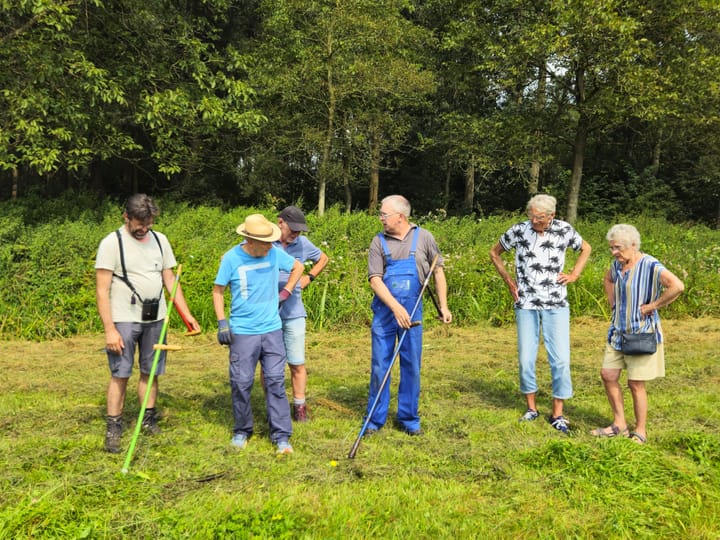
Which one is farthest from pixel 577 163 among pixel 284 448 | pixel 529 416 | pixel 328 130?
pixel 284 448

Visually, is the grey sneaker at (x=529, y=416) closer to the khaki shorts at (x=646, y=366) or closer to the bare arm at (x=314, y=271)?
the khaki shorts at (x=646, y=366)

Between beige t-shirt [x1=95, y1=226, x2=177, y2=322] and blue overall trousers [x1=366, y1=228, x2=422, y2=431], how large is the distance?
1.67 m

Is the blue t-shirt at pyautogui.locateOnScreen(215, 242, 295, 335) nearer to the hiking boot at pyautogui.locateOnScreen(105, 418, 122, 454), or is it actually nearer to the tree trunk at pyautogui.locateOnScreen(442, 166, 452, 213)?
the hiking boot at pyautogui.locateOnScreen(105, 418, 122, 454)

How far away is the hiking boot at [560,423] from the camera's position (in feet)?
15.8

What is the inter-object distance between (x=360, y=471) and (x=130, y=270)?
2068 millimetres

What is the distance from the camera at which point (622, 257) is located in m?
4.46

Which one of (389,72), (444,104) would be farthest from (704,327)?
(444,104)

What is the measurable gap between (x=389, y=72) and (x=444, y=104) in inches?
257

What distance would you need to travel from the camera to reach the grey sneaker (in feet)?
16.5

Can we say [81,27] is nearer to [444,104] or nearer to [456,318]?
[456,318]

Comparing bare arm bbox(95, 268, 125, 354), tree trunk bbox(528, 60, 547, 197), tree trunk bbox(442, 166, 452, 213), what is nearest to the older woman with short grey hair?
bare arm bbox(95, 268, 125, 354)

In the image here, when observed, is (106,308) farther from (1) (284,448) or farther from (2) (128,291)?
(1) (284,448)

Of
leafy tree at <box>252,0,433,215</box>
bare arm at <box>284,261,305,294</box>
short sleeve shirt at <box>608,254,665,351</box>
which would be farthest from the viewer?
leafy tree at <box>252,0,433,215</box>

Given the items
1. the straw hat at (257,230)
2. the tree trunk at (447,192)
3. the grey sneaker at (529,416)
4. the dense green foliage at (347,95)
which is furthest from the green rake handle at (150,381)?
the tree trunk at (447,192)
